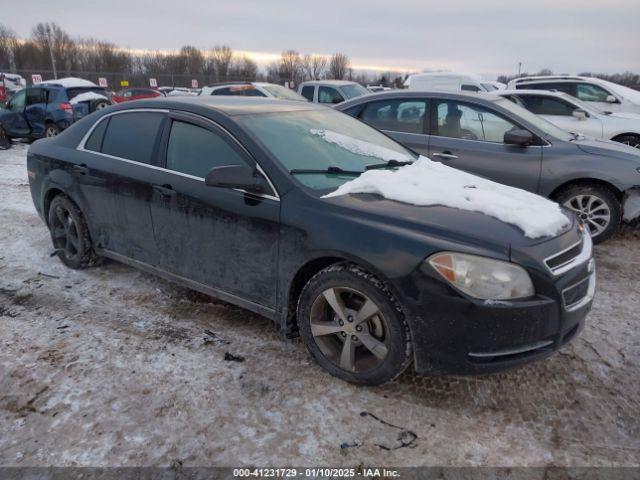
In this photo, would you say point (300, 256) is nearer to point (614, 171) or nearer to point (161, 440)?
point (161, 440)

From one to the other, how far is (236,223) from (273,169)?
431 millimetres

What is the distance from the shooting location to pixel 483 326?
239cm

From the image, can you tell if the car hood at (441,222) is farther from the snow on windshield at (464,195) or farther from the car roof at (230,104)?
the car roof at (230,104)

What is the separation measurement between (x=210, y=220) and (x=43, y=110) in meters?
11.5

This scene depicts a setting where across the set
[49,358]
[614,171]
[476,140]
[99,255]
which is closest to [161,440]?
[49,358]

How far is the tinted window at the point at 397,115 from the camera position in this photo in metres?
5.96

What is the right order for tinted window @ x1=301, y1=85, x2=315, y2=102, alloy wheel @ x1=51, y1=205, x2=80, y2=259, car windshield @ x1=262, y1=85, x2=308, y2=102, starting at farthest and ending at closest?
tinted window @ x1=301, y1=85, x2=315, y2=102
car windshield @ x1=262, y1=85, x2=308, y2=102
alloy wheel @ x1=51, y1=205, x2=80, y2=259

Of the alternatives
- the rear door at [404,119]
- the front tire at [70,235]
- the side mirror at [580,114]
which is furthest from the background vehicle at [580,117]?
the front tire at [70,235]

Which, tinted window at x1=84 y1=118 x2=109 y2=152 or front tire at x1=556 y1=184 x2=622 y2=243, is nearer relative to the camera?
tinted window at x1=84 y1=118 x2=109 y2=152

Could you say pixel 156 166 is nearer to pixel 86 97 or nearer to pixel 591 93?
pixel 591 93

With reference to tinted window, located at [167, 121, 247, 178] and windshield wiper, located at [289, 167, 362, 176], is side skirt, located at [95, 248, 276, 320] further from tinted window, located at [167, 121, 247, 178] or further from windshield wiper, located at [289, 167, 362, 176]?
windshield wiper, located at [289, 167, 362, 176]

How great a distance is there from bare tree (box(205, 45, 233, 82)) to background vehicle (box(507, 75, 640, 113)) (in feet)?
173

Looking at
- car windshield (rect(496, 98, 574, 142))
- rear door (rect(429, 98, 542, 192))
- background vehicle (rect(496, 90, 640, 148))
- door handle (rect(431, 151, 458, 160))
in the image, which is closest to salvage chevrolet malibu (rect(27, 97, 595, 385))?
door handle (rect(431, 151, 458, 160))

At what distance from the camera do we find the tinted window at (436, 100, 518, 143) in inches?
217
